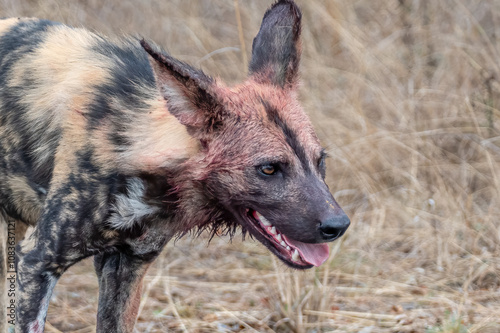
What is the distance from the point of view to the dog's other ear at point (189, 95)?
8.47ft

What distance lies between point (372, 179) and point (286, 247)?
3.09 m

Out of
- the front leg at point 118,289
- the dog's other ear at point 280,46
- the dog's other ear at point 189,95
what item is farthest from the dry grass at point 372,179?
the dog's other ear at point 189,95

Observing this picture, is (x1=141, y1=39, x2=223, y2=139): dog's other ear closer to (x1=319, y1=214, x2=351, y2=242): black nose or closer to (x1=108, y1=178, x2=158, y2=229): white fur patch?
(x1=108, y1=178, x2=158, y2=229): white fur patch

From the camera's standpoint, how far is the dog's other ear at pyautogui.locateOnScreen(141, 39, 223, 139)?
2582mm

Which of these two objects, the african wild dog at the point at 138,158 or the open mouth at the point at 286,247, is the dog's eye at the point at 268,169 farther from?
the open mouth at the point at 286,247

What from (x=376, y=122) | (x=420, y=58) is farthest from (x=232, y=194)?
(x=420, y=58)

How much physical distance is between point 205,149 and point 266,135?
260mm

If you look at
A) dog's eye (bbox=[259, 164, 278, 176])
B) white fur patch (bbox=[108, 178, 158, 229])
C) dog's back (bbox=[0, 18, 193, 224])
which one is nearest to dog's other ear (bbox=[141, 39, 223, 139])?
dog's back (bbox=[0, 18, 193, 224])

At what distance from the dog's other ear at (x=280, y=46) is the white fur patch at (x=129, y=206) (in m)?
0.73

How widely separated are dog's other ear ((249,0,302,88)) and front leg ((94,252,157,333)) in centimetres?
106

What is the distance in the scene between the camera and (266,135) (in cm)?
269

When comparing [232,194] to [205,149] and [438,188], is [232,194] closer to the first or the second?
[205,149]

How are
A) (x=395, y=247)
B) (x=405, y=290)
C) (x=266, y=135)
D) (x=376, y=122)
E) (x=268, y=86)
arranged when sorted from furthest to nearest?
(x=376, y=122)
(x=395, y=247)
(x=405, y=290)
(x=268, y=86)
(x=266, y=135)

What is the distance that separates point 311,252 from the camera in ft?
9.15
